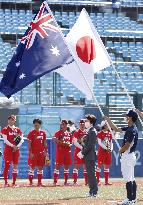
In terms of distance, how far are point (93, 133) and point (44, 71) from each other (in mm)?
1965

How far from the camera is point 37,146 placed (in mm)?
22312

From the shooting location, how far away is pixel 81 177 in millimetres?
27094

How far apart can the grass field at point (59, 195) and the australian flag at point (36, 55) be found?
2.37 meters

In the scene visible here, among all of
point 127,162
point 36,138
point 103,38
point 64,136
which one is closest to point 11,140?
point 36,138

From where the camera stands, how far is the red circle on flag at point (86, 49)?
57.0 feet

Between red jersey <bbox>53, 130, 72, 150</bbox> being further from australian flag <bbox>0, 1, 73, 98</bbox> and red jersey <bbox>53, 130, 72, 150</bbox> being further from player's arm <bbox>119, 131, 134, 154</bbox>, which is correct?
player's arm <bbox>119, 131, 134, 154</bbox>

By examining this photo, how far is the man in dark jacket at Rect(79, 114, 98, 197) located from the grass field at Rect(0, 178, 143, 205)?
30 centimetres

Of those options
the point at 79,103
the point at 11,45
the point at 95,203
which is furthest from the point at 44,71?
the point at 11,45

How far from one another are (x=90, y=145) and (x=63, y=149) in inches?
228

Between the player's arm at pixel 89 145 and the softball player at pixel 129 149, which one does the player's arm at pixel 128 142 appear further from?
the player's arm at pixel 89 145

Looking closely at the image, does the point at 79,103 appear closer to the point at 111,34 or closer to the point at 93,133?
the point at 111,34

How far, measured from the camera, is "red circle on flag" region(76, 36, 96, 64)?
17.4 meters

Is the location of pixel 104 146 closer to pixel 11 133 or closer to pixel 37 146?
pixel 37 146

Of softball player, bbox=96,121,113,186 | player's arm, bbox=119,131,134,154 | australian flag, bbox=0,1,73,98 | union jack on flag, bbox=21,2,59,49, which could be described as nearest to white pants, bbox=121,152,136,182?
player's arm, bbox=119,131,134,154
